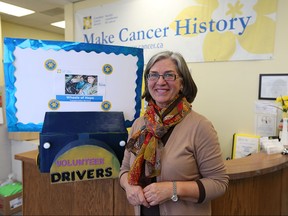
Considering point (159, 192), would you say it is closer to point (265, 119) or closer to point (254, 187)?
point (254, 187)

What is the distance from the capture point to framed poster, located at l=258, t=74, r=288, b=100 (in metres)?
2.17

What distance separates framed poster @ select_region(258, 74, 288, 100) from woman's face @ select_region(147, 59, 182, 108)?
1605 mm

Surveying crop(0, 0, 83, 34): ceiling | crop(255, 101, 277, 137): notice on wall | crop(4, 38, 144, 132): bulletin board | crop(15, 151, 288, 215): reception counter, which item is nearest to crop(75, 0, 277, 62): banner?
crop(255, 101, 277, 137): notice on wall

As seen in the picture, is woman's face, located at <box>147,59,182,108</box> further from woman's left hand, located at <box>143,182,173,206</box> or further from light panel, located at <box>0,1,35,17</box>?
light panel, located at <box>0,1,35,17</box>

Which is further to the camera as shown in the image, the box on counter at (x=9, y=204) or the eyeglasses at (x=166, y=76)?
the box on counter at (x=9, y=204)

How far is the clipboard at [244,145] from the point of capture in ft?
7.56

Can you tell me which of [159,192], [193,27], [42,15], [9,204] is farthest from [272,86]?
[42,15]

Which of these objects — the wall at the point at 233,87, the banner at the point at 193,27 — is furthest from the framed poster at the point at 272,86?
the banner at the point at 193,27

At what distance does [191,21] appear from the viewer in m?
2.63

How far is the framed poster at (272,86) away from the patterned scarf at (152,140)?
5.21ft

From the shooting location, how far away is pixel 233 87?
2438mm

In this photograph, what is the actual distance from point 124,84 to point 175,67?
300 millimetres

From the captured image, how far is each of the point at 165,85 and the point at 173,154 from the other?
28 centimetres

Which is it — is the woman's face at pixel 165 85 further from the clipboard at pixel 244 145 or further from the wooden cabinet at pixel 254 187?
the clipboard at pixel 244 145
